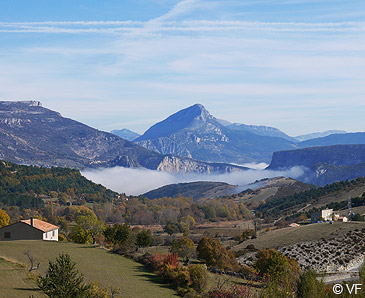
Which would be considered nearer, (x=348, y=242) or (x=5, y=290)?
(x=5, y=290)

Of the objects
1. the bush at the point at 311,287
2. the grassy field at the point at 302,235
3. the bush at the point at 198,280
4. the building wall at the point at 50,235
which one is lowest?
the grassy field at the point at 302,235

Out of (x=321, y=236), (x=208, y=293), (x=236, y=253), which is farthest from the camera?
(x=321, y=236)

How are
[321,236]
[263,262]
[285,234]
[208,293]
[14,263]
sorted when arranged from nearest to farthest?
[208,293] → [14,263] → [263,262] → [321,236] → [285,234]

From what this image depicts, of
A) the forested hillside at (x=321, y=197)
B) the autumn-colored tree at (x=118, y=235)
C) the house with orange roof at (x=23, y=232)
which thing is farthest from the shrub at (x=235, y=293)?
the forested hillside at (x=321, y=197)

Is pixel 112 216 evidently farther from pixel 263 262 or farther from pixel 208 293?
pixel 208 293

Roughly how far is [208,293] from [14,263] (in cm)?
1720

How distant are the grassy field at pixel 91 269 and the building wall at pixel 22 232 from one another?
6.29 meters

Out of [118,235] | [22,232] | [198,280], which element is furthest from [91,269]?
[22,232]

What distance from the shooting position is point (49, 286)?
2842 cm

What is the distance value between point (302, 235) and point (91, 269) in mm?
53143

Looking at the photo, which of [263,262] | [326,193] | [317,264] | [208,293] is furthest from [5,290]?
[326,193]

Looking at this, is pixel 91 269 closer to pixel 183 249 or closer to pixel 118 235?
pixel 118 235

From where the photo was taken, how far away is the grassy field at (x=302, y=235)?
89000mm

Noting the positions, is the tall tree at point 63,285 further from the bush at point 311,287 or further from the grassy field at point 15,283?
the bush at point 311,287
